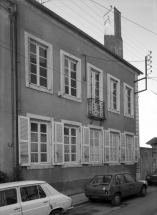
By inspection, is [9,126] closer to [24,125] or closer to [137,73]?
[24,125]

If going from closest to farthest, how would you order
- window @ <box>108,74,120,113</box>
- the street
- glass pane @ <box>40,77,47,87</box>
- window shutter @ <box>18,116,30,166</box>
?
1. the street
2. window shutter @ <box>18,116,30,166</box>
3. glass pane @ <box>40,77,47,87</box>
4. window @ <box>108,74,120,113</box>

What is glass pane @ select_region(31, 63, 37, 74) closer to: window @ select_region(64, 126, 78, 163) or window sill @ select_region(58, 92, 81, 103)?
window sill @ select_region(58, 92, 81, 103)

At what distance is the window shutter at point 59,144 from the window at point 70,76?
5.08 feet

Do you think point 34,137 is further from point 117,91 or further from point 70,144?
point 117,91

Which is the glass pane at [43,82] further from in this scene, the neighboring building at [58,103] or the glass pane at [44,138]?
the glass pane at [44,138]

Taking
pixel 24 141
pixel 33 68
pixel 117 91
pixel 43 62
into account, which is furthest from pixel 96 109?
pixel 24 141

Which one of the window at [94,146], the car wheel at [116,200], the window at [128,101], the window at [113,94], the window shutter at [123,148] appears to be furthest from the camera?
the window at [128,101]

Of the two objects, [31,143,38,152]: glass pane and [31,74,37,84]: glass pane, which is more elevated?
[31,74,37,84]: glass pane

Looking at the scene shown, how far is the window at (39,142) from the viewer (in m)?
12.5

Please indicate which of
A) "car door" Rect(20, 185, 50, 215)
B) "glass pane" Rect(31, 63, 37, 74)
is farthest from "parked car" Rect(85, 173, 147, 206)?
"glass pane" Rect(31, 63, 37, 74)

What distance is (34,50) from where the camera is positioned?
13000 mm

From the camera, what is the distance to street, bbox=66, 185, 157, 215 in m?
10.2

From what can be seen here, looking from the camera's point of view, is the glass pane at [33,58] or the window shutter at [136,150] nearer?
the glass pane at [33,58]

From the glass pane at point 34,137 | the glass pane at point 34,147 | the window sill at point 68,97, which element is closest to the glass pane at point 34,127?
the glass pane at point 34,137
